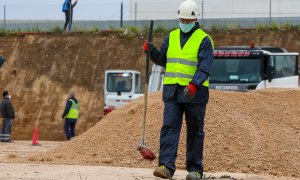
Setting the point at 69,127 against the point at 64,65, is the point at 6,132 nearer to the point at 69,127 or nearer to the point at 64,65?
the point at 69,127

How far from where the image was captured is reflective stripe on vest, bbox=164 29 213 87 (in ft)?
36.7

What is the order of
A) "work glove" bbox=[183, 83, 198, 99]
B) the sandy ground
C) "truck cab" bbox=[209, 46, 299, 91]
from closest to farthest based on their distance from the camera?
"work glove" bbox=[183, 83, 198, 99] < the sandy ground < "truck cab" bbox=[209, 46, 299, 91]

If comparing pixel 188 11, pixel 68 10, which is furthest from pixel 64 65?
pixel 188 11

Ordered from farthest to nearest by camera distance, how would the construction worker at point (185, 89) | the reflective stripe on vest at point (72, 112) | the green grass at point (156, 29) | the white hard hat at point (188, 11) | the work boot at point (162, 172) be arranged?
the green grass at point (156, 29) < the reflective stripe on vest at point (72, 112) < the white hard hat at point (188, 11) < the construction worker at point (185, 89) < the work boot at point (162, 172)

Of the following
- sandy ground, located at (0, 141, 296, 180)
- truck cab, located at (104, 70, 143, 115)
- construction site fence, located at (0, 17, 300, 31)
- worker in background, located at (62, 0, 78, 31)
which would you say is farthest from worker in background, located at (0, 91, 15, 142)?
sandy ground, located at (0, 141, 296, 180)

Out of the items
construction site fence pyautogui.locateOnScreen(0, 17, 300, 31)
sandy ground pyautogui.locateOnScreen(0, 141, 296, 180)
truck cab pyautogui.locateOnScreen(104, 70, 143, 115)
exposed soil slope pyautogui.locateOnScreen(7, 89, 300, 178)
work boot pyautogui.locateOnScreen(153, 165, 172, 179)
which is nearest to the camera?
work boot pyautogui.locateOnScreen(153, 165, 172, 179)

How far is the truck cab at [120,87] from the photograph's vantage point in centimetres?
3570

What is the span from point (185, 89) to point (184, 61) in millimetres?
459

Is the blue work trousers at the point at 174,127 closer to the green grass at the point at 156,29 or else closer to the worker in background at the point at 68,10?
the green grass at the point at 156,29

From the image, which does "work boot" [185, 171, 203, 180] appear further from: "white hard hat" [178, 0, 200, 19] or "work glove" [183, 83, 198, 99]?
"white hard hat" [178, 0, 200, 19]

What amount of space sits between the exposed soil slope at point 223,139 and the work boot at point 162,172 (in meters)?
2.52

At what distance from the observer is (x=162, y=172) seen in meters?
10.9

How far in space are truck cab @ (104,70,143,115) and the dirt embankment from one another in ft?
13.8

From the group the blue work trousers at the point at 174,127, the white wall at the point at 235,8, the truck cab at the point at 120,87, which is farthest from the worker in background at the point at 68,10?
the blue work trousers at the point at 174,127
